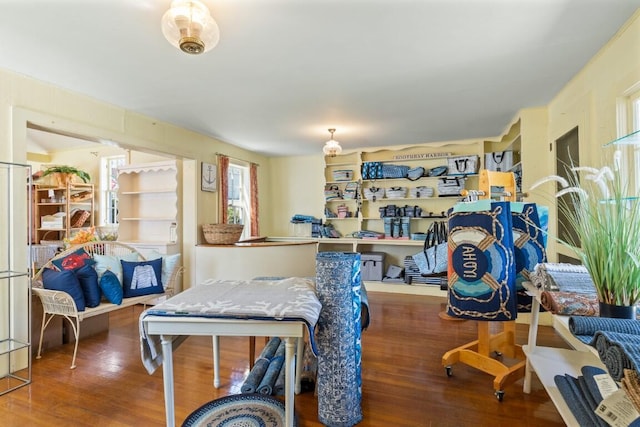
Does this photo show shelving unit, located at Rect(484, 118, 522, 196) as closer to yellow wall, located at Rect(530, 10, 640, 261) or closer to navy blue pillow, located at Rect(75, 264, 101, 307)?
yellow wall, located at Rect(530, 10, 640, 261)

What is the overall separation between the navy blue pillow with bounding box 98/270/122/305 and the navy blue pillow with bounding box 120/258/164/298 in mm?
201

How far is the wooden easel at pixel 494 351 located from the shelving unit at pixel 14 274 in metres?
3.31

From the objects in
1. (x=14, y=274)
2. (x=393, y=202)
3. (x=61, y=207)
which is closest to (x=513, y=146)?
(x=393, y=202)

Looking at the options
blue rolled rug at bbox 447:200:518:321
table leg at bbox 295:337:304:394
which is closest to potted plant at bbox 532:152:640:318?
blue rolled rug at bbox 447:200:518:321

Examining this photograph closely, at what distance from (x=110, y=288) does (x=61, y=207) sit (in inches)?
174

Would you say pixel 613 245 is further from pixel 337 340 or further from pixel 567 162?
pixel 567 162

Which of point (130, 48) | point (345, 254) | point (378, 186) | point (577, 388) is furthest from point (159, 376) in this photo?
point (378, 186)

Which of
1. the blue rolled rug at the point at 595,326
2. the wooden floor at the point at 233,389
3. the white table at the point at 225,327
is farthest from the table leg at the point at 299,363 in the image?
the blue rolled rug at the point at 595,326

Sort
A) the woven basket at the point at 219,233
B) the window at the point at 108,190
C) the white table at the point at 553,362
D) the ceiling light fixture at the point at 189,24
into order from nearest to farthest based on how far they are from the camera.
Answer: the white table at the point at 553,362 → the ceiling light fixture at the point at 189,24 → the woven basket at the point at 219,233 → the window at the point at 108,190

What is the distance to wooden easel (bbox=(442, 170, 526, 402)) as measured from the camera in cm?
226

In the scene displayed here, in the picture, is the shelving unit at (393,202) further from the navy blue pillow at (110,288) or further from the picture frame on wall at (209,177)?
the navy blue pillow at (110,288)

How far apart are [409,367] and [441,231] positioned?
116cm

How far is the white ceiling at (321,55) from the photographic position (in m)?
1.91

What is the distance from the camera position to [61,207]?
6.27m
